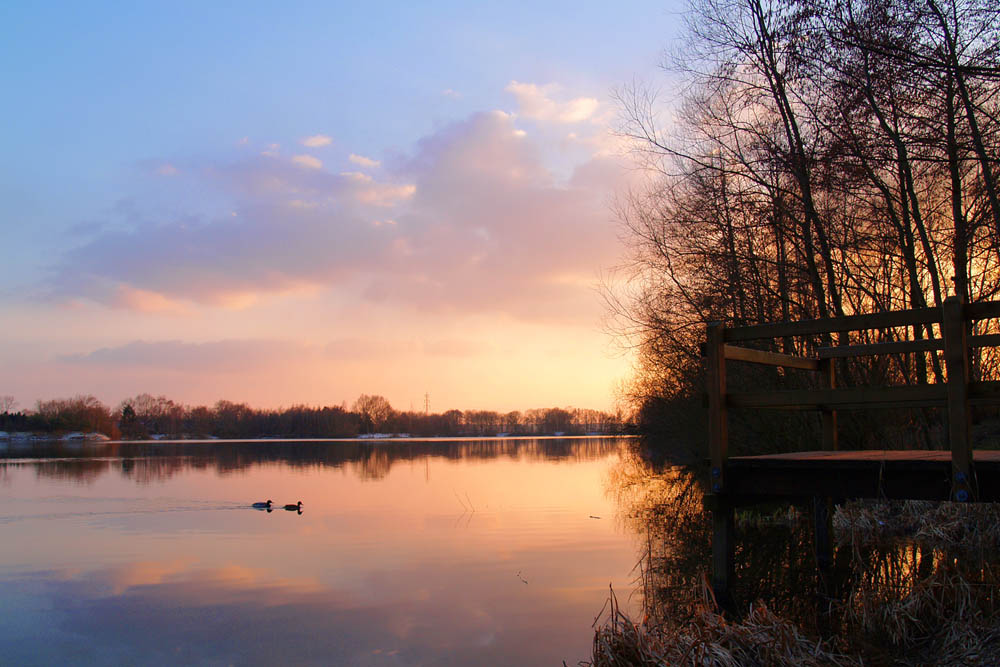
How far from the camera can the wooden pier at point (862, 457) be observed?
6504mm

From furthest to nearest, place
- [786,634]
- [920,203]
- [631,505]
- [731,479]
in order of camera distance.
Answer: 1. [631,505]
2. [920,203]
3. [731,479]
4. [786,634]

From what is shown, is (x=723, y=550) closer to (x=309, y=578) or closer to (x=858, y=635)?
(x=858, y=635)

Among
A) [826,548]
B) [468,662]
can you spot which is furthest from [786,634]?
[826,548]

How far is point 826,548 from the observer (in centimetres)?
1137

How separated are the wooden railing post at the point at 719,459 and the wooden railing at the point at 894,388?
1 centimetres

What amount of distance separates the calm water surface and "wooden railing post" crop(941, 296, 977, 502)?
13.3ft

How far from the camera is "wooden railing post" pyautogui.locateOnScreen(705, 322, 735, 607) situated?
801cm

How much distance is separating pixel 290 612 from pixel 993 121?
10902 mm

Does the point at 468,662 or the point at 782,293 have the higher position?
the point at 782,293

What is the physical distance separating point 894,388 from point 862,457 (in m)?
1.17

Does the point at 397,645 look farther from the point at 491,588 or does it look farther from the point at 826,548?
the point at 826,548

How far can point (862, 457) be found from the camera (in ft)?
25.7

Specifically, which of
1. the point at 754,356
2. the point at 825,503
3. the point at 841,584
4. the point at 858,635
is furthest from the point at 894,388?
the point at 825,503

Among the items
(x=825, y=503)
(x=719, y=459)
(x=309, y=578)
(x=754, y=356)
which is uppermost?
(x=754, y=356)
